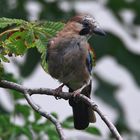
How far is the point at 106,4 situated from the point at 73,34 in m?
2.78

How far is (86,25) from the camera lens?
15.3ft

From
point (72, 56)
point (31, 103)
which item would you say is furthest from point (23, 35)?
point (72, 56)

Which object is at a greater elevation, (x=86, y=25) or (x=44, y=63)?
(x=86, y=25)

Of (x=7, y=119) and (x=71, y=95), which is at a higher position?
(x=71, y=95)

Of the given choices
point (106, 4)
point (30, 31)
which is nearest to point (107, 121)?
point (30, 31)

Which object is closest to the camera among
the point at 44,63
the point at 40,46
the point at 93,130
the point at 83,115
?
the point at 40,46

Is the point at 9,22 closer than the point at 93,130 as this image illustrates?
Yes

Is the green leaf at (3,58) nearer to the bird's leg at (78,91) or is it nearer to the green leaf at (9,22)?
the green leaf at (9,22)

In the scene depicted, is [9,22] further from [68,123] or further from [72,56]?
[68,123]

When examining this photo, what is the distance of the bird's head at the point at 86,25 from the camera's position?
4570 millimetres

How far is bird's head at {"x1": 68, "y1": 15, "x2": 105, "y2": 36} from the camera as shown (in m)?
4.57

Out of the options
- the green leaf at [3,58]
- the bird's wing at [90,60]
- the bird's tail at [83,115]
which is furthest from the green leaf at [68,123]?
the green leaf at [3,58]

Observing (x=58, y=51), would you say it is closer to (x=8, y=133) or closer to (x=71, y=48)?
(x=71, y=48)

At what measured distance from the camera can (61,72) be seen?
188 inches
